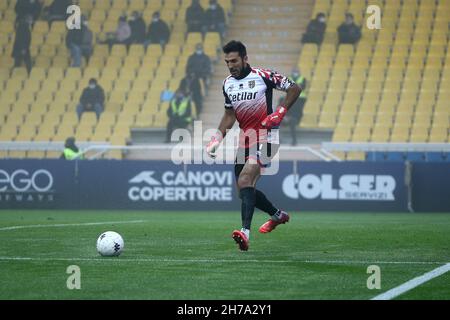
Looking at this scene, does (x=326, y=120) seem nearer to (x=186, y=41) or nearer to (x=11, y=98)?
(x=186, y=41)

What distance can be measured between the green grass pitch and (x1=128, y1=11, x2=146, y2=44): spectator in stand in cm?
1511

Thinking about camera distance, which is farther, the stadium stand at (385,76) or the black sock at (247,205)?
the stadium stand at (385,76)

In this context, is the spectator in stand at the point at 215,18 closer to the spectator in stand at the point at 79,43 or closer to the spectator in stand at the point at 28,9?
the spectator in stand at the point at 79,43

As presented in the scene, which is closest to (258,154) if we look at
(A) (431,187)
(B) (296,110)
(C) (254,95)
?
(C) (254,95)

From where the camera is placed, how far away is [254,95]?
12977mm

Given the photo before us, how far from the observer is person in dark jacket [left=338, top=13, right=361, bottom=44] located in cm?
3092

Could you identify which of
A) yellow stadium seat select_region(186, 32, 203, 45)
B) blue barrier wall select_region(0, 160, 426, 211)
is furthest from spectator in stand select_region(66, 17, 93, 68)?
blue barrier wall select_region(0, 160, 426, 211)

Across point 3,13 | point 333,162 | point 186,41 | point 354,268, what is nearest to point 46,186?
point 333,162

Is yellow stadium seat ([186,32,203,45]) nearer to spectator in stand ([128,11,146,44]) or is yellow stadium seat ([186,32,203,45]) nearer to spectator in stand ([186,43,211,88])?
spectator in stand ([128,11,146,44])

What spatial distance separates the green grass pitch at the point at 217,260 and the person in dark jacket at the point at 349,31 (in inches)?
536

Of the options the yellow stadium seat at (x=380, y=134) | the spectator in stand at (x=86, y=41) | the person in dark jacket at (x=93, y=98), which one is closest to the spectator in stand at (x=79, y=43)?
the spectator in stand at (x=86, y=41)

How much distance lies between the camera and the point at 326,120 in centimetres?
2934

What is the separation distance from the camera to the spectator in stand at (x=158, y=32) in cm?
3241

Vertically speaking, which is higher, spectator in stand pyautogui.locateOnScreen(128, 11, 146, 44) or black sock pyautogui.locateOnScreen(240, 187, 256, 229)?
spectator in stand pyautogui.locateOnScreen(128, 11, 146, 44)
